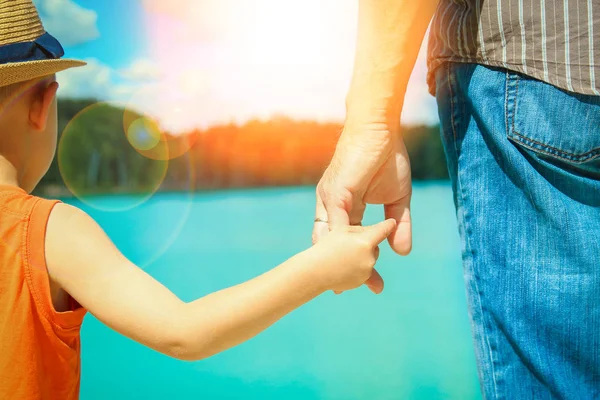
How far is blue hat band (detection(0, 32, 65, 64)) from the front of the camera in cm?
95

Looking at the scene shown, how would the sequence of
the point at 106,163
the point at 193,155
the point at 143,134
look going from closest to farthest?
the point at 143,134 → the point at 106,163 → the point at 193,155

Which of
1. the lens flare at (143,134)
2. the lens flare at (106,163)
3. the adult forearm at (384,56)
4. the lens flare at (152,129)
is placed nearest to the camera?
the adult forearm at (384,56)

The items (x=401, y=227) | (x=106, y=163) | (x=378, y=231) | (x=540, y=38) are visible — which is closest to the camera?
(x=540, y=38)

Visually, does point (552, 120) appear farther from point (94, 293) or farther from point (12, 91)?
point (12, 91)

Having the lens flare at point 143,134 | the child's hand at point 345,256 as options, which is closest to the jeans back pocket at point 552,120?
the child's hand at point 345,256

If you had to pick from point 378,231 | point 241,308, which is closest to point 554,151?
point 378,231

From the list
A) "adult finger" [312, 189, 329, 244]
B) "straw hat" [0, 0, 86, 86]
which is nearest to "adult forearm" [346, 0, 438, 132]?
"adult finger" [312, 189, 329, 244]

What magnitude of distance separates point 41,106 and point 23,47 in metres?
0.10

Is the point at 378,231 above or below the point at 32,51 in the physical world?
below

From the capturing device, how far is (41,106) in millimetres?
1013

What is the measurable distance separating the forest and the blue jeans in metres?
4.87

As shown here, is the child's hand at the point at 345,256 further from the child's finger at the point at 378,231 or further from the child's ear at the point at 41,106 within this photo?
the child's ear at the point at 41,106

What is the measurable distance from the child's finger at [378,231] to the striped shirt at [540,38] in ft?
1.02

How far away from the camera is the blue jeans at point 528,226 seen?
2.84ft
